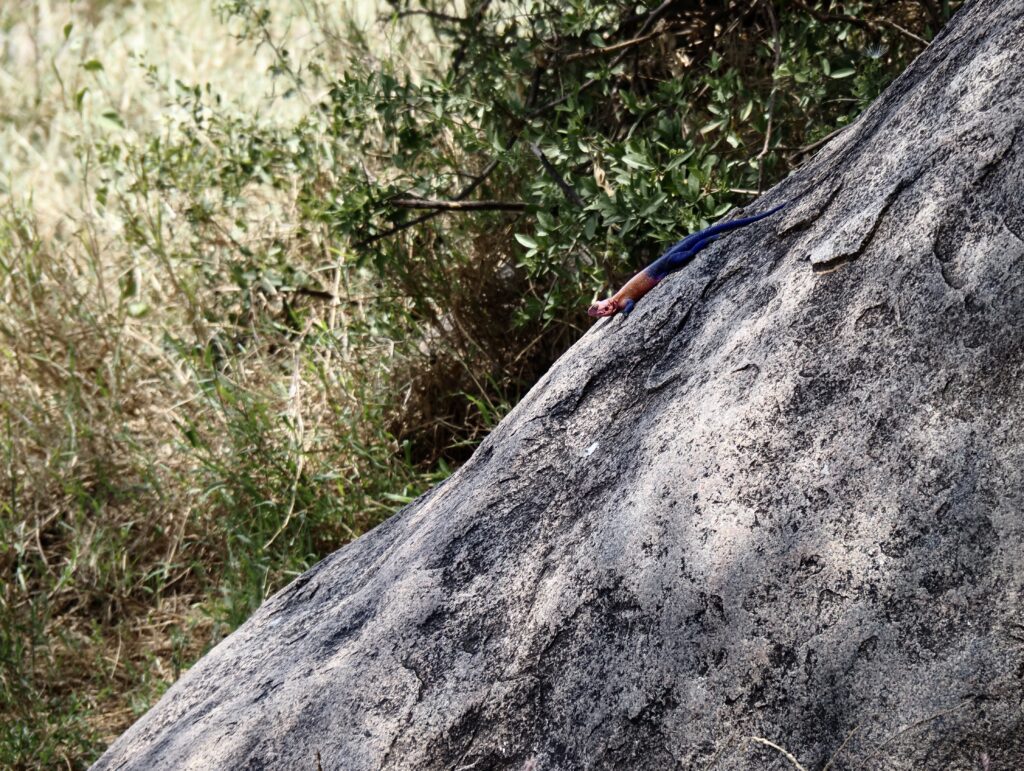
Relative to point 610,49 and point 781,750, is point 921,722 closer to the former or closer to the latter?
point 781,750

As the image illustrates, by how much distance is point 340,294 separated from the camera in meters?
4.05

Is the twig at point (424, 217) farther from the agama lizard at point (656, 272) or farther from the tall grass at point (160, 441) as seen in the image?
the agama lizard at point (656, 272)

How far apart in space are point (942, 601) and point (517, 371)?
6.96 feet

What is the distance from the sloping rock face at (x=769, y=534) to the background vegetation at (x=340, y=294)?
0.97 m

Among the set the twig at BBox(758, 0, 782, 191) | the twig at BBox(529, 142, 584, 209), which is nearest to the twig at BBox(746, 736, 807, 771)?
the twig at BBox(758, 0, 782, 191)

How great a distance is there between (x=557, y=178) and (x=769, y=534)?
1.62m

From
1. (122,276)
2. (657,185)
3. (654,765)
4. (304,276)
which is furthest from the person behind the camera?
(122,276)

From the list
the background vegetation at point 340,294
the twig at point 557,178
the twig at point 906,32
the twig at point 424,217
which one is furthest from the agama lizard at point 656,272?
the twig at point 424,217

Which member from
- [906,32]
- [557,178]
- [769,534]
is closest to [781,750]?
[769,534]

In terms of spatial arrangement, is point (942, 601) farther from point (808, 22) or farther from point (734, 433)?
point (808, 22)

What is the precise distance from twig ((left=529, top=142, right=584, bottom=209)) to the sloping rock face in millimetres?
1006

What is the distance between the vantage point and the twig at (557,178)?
9.91 ft

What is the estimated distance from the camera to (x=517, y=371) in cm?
350

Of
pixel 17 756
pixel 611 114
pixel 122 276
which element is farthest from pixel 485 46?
pixel 17 756
